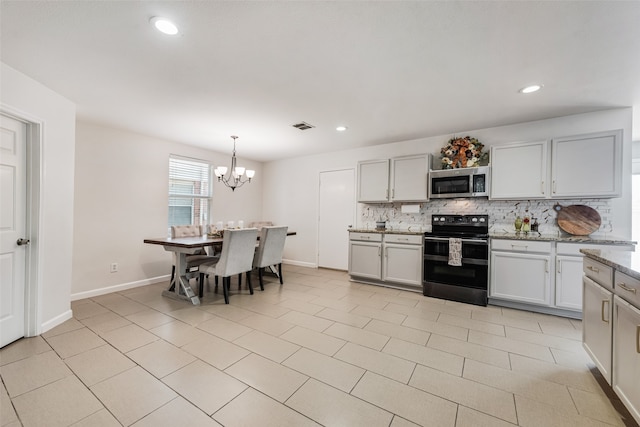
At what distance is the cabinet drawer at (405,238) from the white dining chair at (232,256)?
2054 mm

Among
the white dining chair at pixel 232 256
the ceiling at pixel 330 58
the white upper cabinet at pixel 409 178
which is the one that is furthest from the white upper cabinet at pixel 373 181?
the white dining chair at pixel 232 256

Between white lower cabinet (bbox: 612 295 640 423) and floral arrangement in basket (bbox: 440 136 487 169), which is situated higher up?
floral arrangement in basket (bbox: 440 136 487 169)

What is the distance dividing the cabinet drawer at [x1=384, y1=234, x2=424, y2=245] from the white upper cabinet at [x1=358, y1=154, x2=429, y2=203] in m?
0.59

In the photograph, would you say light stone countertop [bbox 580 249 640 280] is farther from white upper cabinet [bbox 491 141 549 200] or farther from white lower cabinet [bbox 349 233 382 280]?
white lower cabinet [bbox 349 233 382 280]

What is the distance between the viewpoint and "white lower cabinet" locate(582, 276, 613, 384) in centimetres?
168

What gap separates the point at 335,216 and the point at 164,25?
4.09 m

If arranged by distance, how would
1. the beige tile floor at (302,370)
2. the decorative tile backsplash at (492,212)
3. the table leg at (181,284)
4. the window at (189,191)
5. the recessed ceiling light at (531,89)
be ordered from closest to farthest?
1. the beige tile floor at (302,370)
2. the recessed ceiling light at (531,89)
3. the decorative tile backsplash at (492,212)
4. the table leg at (181,284)
5. the window at (189,191)

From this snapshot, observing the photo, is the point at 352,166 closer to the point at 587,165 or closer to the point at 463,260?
the point at 463,260

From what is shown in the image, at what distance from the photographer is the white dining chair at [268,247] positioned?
3.96m

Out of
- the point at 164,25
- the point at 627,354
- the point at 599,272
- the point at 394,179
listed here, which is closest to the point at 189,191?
the point at 164,25

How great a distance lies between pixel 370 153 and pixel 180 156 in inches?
136

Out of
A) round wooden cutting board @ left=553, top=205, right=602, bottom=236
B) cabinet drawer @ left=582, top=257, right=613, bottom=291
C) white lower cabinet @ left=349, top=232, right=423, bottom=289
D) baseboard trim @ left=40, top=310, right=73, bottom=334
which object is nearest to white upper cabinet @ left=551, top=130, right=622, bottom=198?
round wooden cutting board @ left=553, top=205, right=602, bottom=236

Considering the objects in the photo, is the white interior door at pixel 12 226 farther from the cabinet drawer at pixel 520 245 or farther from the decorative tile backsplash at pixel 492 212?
the cabinet drawer at pixel 520 245

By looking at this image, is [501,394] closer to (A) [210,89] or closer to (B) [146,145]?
(A) [210,89]
